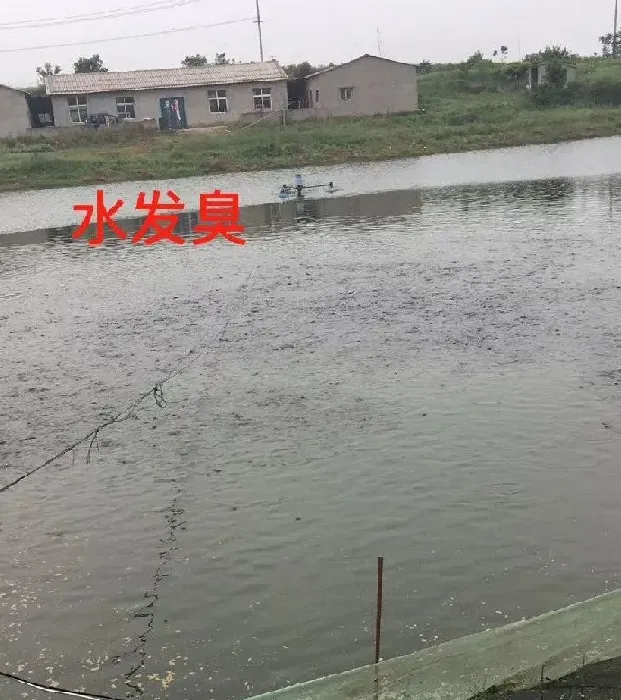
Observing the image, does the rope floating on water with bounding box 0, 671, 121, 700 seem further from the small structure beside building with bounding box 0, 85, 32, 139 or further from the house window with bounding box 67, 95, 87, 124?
the house window with bounding box 67, 95, 87, 124

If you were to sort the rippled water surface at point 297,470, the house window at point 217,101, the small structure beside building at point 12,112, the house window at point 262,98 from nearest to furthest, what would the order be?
the rippled water surface at point 297,470
the small structure beside building at point 12,112
the house window at point 217,101
the house window at point 262,98

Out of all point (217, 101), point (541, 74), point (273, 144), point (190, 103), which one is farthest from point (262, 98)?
point (541, 74)

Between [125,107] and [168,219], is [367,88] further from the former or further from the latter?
[168,219]

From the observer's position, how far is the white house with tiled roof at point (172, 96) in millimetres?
58000

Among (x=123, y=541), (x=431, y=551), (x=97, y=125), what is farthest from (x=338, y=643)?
(x=97, y=125)

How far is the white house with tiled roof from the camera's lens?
5800 cm

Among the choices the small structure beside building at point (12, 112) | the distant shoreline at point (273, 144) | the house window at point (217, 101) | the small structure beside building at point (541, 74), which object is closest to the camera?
the distant shoreline at point (273, 144)

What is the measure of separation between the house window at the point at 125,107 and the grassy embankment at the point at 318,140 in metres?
5.61

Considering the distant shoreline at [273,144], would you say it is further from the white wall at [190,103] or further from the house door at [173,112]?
the house door at [173,112]

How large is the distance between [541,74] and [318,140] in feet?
83.9

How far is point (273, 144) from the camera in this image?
159 ft

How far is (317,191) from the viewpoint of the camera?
35.1 meters

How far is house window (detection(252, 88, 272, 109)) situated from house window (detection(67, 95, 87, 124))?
12.3m

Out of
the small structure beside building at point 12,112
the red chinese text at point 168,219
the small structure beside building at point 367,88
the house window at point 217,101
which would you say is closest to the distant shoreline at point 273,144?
the small structure beside building at point 367,88
